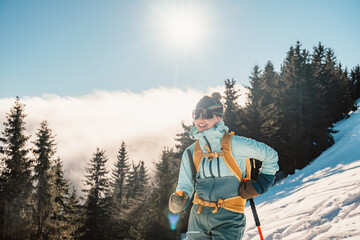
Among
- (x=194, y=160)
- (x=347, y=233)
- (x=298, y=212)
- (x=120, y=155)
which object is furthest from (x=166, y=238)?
(x=120, y=155)

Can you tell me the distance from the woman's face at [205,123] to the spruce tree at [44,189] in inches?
909

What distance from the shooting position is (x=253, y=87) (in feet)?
106

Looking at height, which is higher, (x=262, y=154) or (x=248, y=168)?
(x=262, y=154)

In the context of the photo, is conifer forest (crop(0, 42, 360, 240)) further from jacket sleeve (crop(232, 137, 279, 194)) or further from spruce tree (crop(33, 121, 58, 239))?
jacket sleeve (crop(232, 137, 279, 194))

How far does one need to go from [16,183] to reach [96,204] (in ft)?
51.4

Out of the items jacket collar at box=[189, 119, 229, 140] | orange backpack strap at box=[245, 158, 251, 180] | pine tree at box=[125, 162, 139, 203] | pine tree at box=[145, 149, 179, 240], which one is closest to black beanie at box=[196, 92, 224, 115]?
jacket collar at box=[189, 119, 229, 140]

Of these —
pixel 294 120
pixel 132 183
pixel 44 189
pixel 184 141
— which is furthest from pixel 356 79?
pixel 44 189

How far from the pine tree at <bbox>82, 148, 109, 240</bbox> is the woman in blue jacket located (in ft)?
107

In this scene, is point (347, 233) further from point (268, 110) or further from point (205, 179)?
point (268, 110)

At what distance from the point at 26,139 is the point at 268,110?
24631 millimetres

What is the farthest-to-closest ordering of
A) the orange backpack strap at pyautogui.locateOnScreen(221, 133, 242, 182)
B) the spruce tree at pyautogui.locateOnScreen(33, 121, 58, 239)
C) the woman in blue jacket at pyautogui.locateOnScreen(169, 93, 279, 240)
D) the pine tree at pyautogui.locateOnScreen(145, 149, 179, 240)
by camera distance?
1. the spruce tree at pyautogui.locateOnScreen(33, 121, 58, 239)
2. the pine tree at pyautogui.locateOnScreen(145, 149, 179, 240)
3. the orange backpack strap at pyautogui.locateOnScreen(221, 133, 242, 182)
4. the woman in blue jacket at pyautogui.locateOnScreen(169, 93, 279, 240)

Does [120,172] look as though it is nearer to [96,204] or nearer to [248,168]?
[96,204]

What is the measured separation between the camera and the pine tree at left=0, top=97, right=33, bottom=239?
60.2 ft

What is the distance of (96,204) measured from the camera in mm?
33156
